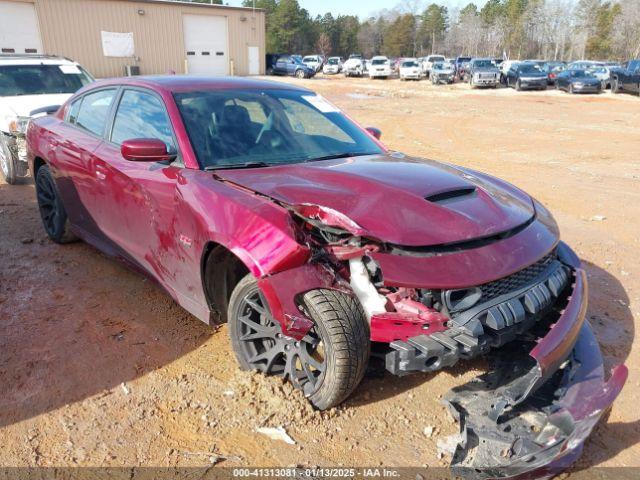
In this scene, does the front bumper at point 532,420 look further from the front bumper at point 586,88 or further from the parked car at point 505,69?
the parked car at point 505,69

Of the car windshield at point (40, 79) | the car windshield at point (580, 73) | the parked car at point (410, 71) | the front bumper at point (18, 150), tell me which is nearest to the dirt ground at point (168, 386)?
the front bumper at point (18, 150)

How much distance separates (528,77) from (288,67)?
18408mm

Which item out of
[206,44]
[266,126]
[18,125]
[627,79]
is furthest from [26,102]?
[206,44]

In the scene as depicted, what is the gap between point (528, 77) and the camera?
89.7 ft

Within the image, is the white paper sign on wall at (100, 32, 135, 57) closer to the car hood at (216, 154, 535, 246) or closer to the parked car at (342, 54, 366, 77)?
the parked car at (342, 54, 366, 77)

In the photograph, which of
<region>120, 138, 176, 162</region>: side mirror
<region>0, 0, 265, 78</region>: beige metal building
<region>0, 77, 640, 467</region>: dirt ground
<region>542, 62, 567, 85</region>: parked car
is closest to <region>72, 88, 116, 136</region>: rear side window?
<region>120, 138, 176, 162</region>: side mirror

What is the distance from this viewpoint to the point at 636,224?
5.98 metres

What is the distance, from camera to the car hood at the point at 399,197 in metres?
2.55

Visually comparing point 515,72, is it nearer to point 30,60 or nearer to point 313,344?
point 30,60

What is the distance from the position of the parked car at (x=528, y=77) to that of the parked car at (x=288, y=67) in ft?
50.3

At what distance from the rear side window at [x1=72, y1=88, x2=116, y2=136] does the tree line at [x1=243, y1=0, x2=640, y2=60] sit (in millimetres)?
52314

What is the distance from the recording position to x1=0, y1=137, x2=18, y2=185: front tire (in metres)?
7.36

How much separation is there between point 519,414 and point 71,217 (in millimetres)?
3995

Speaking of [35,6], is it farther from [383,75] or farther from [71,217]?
[71,217]
